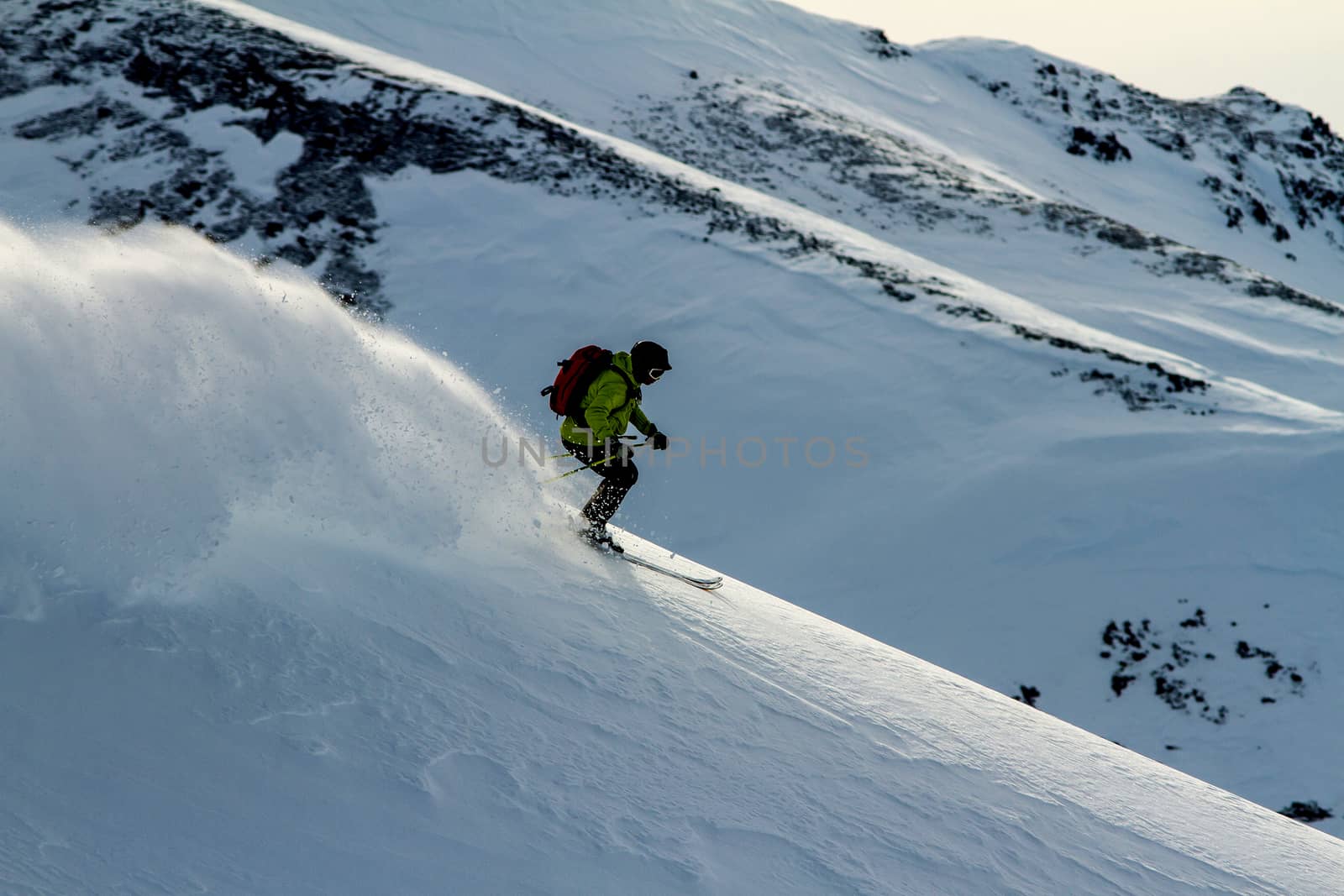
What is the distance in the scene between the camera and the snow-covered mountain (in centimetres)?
1399

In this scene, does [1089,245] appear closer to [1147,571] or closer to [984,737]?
[1147,571]

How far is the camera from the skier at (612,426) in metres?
7.92

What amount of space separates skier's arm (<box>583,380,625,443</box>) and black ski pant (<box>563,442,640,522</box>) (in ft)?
1.08

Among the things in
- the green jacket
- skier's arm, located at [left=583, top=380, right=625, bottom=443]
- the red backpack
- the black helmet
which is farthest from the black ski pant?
the black helmet

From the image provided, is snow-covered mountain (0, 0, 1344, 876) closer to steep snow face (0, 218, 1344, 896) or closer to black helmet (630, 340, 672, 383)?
steep snow face (0, 218, 1344, 896)

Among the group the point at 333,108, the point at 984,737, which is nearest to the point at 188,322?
the point at 984,737

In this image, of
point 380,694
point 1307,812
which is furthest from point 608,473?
point 1307,812

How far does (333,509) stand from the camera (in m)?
7.07

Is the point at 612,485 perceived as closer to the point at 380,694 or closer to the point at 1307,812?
the point at 380,694

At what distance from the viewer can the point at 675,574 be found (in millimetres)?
8961

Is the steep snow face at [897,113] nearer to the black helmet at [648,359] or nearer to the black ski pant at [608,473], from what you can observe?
the black ski pant at [608,473]

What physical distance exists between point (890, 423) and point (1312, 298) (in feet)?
66.6

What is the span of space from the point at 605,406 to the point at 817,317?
1447cm

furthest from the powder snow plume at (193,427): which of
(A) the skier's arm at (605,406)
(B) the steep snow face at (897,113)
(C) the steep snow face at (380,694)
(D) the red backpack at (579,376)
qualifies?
(B) the steep snow face at (897,113)
